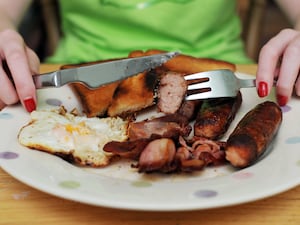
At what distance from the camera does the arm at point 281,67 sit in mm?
952

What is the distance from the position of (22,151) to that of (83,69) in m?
0.20

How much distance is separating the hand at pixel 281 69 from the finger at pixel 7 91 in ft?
1.32

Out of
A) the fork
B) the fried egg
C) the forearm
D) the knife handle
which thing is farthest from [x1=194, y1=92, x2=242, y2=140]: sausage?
the forearm

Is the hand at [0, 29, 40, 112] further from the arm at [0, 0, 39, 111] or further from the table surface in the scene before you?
the table surface

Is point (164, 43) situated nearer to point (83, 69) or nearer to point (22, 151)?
point (83, 69)

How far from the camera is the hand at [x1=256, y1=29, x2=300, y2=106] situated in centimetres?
95

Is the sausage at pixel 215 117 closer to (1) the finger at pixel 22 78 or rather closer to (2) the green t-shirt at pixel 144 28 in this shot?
Result: (1) the finger at pixel 22 78

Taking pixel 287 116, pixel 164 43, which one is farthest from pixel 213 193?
pixel 164 43

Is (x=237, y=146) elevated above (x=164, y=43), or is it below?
above

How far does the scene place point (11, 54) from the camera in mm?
966

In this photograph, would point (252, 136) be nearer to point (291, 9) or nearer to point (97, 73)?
point (97, 73)

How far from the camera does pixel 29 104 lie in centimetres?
93

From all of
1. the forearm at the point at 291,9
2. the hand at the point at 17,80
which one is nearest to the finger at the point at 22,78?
the hand at the point at 17,80

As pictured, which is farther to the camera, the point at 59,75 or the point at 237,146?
the point at 59,75
